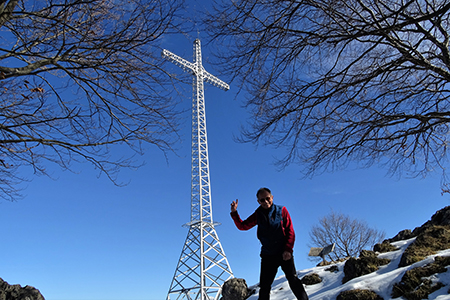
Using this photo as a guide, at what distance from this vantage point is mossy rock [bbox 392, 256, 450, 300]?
3.50m

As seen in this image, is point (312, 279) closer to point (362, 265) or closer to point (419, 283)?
point (362, 265)

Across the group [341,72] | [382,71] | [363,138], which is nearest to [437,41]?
[382,71]

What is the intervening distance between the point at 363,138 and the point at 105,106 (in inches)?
158

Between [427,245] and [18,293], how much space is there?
12.0 meters

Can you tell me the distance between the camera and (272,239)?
2957 mm

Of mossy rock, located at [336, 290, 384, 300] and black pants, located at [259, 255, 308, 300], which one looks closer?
black pants, located at [259, 255, 308, 300]

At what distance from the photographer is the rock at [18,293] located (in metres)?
9.77

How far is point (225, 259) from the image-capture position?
17234mm

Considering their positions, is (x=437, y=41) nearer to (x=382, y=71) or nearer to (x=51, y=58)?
(x=382, y=71)

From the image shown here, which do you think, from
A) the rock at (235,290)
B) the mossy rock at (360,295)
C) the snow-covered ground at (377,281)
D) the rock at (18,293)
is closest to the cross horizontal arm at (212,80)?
the rock at (235,290)

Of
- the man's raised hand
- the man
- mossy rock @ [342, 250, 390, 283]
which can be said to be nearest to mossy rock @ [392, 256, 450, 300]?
mossy rock @ [342, 250, 390, 283]

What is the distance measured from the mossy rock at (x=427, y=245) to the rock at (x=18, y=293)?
1098cm

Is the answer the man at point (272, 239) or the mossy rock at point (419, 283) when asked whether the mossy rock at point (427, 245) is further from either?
the man at point (272, 239)

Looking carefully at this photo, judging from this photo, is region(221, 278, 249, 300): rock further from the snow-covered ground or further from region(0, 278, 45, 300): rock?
region(0, 278, 45, 300): rock
